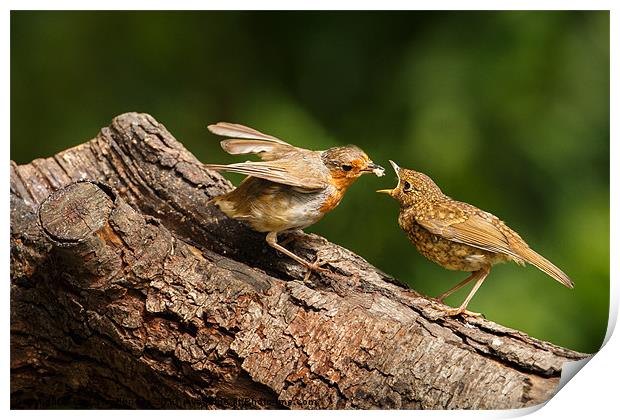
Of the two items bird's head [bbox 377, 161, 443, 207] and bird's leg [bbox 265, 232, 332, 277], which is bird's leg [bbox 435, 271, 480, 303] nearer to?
bird's head [bbox 377, 161, 443, 207]

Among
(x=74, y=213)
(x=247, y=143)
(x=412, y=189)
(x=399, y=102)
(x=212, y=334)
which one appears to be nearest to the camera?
(x=74, y=213)

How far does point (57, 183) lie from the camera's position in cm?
339

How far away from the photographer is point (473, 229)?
296 centimetres

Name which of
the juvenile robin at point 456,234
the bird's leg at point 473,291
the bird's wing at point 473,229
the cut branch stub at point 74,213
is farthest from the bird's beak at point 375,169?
the cut branch stub at point 74,213

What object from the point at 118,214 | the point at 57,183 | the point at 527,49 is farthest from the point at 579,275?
the point at 57,183

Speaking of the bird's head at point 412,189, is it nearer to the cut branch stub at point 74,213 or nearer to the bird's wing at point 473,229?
the bird's wing at point 473,229

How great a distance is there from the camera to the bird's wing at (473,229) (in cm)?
292

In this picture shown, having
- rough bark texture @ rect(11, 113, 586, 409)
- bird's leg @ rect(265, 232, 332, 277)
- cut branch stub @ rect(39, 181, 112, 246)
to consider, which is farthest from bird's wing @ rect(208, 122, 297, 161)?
cut branch stub @ rect(39, 181, 112, 246)

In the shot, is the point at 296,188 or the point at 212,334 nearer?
the point at 212,334

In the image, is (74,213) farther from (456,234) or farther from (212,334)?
(456,234)

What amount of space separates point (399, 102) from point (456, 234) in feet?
2.32

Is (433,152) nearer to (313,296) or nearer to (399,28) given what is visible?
(399,28)

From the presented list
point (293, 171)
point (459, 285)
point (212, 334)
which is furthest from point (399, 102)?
point (212, 334)

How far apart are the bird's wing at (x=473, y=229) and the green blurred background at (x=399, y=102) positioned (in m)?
0.31
